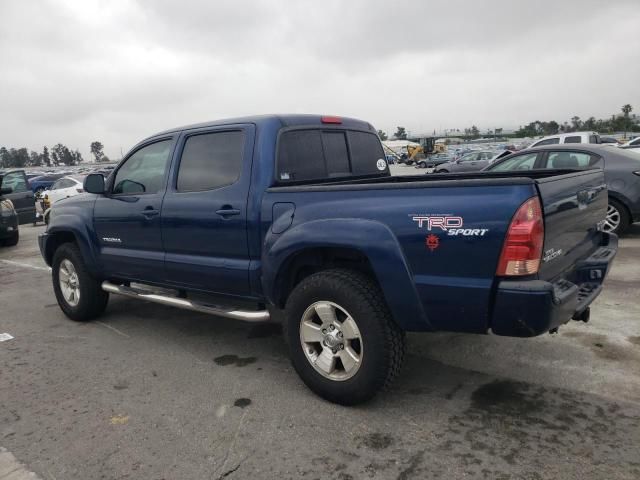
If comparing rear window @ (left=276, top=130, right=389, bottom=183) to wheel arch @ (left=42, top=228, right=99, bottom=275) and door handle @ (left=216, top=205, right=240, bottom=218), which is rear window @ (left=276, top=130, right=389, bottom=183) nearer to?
door handle @ (left=216, top=205, right=240, bottom=218)

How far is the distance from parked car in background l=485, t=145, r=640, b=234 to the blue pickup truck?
14.7 ft

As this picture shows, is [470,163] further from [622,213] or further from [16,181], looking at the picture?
[16,181]

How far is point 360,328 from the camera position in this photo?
3133mm

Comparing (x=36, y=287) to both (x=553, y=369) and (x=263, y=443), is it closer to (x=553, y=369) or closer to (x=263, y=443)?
(x=263, y=443)

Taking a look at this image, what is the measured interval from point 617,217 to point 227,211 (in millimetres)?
6572

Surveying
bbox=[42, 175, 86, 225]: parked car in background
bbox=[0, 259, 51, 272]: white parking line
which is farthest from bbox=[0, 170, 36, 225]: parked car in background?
bbox=[0, 259, 51, 272]: white parking line

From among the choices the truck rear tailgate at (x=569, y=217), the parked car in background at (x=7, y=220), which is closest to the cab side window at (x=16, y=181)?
the parked car in background at (x=7, y=220)

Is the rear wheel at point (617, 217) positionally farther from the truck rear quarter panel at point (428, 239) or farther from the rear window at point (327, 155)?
the truck rear quarter panel at point (428, 239)

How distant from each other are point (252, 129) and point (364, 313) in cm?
164

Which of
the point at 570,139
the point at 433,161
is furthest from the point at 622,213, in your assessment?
the point at 433,161

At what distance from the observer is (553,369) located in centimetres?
376

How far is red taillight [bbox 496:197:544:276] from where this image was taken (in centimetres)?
261

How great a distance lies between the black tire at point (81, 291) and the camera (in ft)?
17.4

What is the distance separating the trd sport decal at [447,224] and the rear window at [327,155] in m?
1.29
